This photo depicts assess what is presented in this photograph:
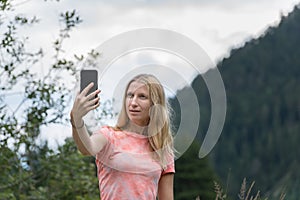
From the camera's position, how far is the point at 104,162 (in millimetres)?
3254

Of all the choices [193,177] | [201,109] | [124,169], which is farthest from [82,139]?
[193,177]

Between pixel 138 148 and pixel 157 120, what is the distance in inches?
6.9

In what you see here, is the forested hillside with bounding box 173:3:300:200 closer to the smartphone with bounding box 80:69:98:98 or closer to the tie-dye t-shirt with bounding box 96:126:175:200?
the tie-dye t-shirt with bounding box 96:126:175:200

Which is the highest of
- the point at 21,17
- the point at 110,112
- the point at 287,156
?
the point at 21,17

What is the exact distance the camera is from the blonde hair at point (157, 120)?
3.37 meters

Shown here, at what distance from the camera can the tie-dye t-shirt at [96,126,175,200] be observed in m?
3.25

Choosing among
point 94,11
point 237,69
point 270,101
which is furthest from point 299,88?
point 94,11

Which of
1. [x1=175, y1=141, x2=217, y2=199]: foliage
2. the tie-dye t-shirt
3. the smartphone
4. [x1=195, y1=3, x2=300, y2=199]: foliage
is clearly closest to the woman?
the tie-dye t-shirt

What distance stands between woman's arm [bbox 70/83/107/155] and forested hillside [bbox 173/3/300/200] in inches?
2696

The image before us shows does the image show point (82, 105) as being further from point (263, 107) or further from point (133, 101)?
point (263, 107)

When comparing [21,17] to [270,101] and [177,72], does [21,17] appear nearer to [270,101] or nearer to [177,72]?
[177,72]

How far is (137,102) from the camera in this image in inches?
131

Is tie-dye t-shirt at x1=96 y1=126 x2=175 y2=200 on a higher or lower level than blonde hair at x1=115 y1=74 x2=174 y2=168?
lower

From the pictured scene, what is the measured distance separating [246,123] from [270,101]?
3.75 meters
